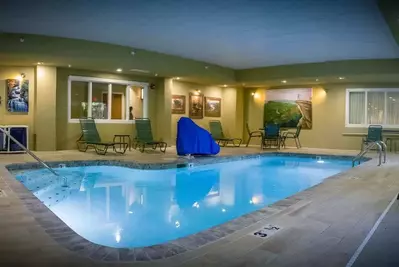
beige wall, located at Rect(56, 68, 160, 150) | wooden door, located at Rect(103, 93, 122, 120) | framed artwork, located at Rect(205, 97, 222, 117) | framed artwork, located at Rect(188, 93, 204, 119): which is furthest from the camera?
framed artwork, located at Rect(205, 97, 222, 117)

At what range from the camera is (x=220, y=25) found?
289 inches

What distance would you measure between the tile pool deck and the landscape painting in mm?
9652

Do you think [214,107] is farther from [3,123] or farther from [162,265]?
[162,265]

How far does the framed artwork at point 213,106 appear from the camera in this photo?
14750mm

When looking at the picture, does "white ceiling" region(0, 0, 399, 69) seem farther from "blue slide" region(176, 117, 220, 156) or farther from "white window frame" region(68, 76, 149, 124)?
"white window frame" region(68, 76, 149, 124)

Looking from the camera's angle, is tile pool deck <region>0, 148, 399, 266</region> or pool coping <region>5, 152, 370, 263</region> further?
pool coping <region>5, 152, 370, 263</region>

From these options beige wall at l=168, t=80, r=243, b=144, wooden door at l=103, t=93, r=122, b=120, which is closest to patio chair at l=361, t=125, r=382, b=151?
beige wall at l=168, t=80, r=243, b=144

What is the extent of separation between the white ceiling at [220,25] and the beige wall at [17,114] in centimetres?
210

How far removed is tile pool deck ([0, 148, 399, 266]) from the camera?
2.46m

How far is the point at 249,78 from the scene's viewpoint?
13.3m

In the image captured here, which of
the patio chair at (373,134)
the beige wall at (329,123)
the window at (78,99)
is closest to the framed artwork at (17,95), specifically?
the window at (78,99)

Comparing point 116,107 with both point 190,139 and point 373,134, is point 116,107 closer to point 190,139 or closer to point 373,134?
point 190,139

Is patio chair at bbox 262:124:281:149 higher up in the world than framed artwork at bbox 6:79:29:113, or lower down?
lower down

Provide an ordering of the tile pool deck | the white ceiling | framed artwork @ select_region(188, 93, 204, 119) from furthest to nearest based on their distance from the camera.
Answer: framed artwork @ select_region(188, 93, 204, 119)
the white ceiling
the tile pool deck
